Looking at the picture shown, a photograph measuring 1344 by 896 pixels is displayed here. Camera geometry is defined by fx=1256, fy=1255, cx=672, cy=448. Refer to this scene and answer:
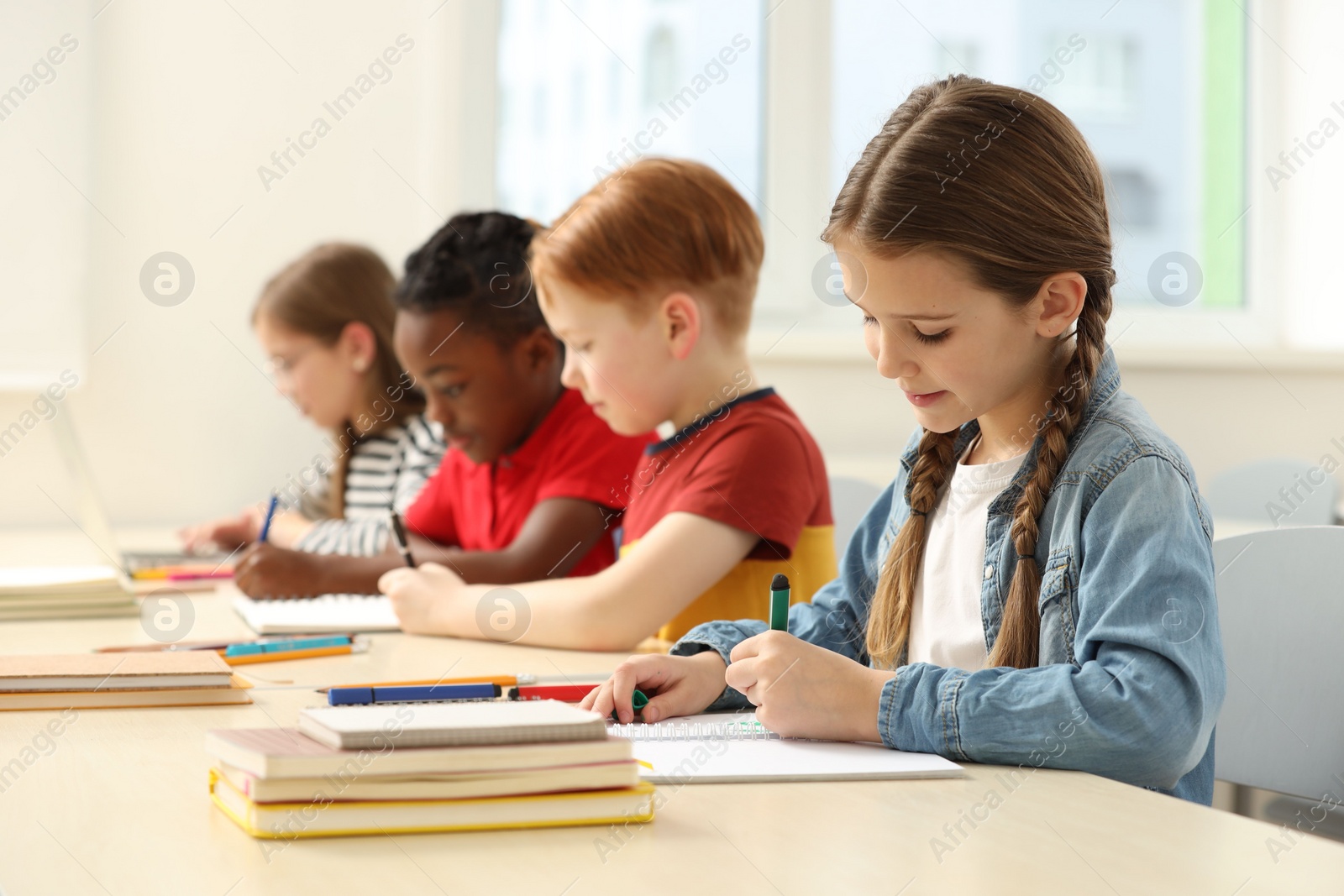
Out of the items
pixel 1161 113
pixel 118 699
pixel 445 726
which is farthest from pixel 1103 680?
pixel 1161 113

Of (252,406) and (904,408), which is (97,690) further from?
(904,408)

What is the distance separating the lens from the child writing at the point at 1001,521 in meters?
0.75

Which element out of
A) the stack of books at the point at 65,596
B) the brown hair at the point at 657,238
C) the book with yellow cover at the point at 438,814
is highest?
the brown hair at the point at 657,238

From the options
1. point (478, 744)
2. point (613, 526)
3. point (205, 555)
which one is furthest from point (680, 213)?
point (205, 555)

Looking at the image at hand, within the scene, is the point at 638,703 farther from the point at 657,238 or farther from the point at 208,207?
the point at 208,207

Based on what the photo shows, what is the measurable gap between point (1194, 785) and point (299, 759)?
61 cm

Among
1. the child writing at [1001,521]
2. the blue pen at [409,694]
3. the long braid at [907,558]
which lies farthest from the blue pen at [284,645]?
the long braid at [907,558]

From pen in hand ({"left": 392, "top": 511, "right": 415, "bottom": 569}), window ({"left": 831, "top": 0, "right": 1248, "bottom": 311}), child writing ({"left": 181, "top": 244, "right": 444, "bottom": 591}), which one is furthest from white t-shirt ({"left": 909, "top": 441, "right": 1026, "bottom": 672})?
window ({"left": 831, "top": 0, "right": 1248, "bottom": 311})

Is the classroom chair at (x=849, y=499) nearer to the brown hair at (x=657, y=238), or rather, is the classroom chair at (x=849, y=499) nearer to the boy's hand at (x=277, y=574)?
the brown hair at (x=657, y=238)

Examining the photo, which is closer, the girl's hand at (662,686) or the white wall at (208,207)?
the girl's hand at (662,686)

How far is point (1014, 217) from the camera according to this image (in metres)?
0.88

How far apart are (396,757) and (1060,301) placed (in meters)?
0.58

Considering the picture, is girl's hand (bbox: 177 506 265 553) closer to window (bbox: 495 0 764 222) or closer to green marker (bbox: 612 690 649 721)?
window (bbox: 495 0 764 222)

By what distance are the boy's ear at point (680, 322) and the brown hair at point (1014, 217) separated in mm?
425
